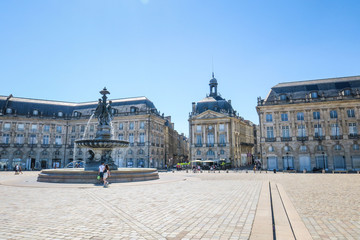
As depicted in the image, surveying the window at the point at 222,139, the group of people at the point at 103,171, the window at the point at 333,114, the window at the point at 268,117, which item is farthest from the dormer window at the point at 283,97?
the group of people at the point at 103,171

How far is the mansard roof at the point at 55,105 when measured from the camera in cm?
5719

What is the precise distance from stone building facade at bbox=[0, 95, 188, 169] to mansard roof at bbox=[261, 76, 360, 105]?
26150 mm

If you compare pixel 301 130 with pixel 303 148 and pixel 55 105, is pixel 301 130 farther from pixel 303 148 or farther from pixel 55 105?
pixel 55 105

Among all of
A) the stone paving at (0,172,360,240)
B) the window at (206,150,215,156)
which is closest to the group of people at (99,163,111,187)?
the stone paving at (0,172,360,240)

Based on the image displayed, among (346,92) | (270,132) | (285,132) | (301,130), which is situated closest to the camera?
(346,92)

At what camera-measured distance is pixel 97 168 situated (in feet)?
65.0

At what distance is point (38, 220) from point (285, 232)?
20.9 feet

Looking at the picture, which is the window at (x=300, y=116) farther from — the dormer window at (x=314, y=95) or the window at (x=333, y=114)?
the window at (x=333, y=114)

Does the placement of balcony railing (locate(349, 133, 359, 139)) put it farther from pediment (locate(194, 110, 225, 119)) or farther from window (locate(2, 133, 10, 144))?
window (locate(2, 133, 10, 144))

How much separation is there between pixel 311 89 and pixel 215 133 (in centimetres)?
2159

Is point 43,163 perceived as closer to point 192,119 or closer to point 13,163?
point 13,163

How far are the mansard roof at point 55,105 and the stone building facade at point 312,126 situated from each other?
27.9 metres

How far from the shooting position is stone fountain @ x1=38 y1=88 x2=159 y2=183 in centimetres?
1622

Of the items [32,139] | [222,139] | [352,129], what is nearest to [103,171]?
[352,129]
